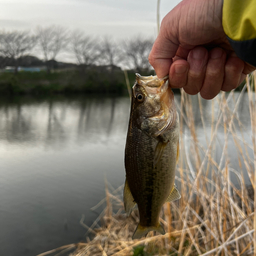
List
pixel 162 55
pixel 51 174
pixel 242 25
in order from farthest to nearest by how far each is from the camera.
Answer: pixel 51 174, pixel 162 55, pixel 242 25

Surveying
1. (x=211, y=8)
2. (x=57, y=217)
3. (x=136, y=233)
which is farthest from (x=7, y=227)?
(x=211, y=8)

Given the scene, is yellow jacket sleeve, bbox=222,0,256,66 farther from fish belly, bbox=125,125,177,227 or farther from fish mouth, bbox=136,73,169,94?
fish belly, bbox=125,125,177,227

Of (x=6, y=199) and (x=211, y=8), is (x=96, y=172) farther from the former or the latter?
(x=211, y=8)

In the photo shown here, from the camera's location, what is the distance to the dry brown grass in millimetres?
3129

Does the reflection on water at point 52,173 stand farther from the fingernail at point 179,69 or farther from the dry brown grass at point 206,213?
the fingernail at point 179,69

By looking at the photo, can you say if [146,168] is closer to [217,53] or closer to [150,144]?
[150,144]

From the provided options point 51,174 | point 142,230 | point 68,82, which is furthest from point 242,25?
point 68,82

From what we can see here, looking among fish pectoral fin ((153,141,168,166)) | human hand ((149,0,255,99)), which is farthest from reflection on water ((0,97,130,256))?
human hand ((149,0,255,99))

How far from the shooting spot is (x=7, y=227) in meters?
6.45

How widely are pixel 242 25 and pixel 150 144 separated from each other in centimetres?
78

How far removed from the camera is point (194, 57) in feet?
5.88

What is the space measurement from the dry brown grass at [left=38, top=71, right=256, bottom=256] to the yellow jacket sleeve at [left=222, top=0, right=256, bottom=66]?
1.53m

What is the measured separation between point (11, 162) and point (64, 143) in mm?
3057

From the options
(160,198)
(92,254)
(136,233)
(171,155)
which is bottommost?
(92,254)
